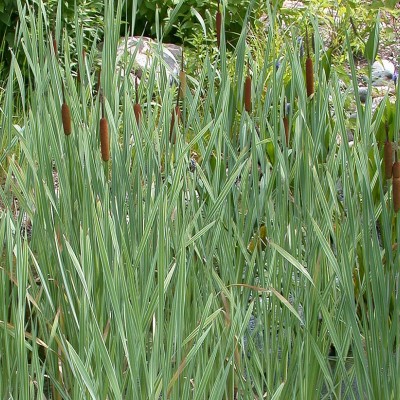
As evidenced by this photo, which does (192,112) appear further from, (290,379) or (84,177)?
(290,379)

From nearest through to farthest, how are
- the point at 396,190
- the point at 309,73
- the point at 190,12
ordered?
the point at 396,190, the point at 309,73, the point at 190,12

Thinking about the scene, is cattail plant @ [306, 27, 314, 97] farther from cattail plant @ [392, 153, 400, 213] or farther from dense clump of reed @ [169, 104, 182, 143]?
cattail plant @ [392, 153, 400, 213]

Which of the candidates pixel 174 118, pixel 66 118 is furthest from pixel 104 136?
pixel 174 118

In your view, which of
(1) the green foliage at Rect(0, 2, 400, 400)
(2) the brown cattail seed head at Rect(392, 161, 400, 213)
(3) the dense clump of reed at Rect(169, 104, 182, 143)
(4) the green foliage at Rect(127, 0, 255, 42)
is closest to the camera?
(2) the brown cattail seed head at Rect(392, 161, 400, 213)

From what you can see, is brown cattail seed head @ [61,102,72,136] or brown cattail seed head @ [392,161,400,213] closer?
brown cattail seed head @ [392,161,400,213]

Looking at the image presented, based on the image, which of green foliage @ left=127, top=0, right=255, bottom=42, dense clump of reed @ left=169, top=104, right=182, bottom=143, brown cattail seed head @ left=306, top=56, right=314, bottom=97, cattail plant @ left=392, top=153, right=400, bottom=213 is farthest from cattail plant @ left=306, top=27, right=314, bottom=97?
green foliage @ left=127, top=0, right=255, bottom=42

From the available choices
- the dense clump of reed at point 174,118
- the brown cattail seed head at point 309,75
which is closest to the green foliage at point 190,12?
the dense clump of reed at point 174,118

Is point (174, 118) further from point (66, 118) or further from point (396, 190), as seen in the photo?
point (396, 190)

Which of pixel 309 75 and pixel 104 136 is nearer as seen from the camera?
pixel 104 136

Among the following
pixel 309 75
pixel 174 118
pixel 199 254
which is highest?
pixel 309 75

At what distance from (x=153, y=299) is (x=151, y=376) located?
15 centimetres

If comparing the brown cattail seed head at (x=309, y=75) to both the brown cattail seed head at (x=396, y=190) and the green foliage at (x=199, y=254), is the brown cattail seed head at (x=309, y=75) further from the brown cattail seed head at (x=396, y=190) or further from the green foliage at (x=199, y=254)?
the brown cattail seed head at (x=396, y=190)

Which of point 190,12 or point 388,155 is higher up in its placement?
point 388,155

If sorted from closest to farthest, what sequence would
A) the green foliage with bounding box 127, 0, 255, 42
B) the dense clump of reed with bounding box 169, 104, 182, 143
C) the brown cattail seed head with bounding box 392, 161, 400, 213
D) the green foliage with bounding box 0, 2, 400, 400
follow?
1. the brown cattail seed head with bounding box 392, 161, 400, 213
2. the green foliage with bounding box 0, 2, 400, 400
3. the dense clump of reed with bounding box 169, 104, 182, 143
4. the green foliage with bounding box 127, 0, 255, 42
